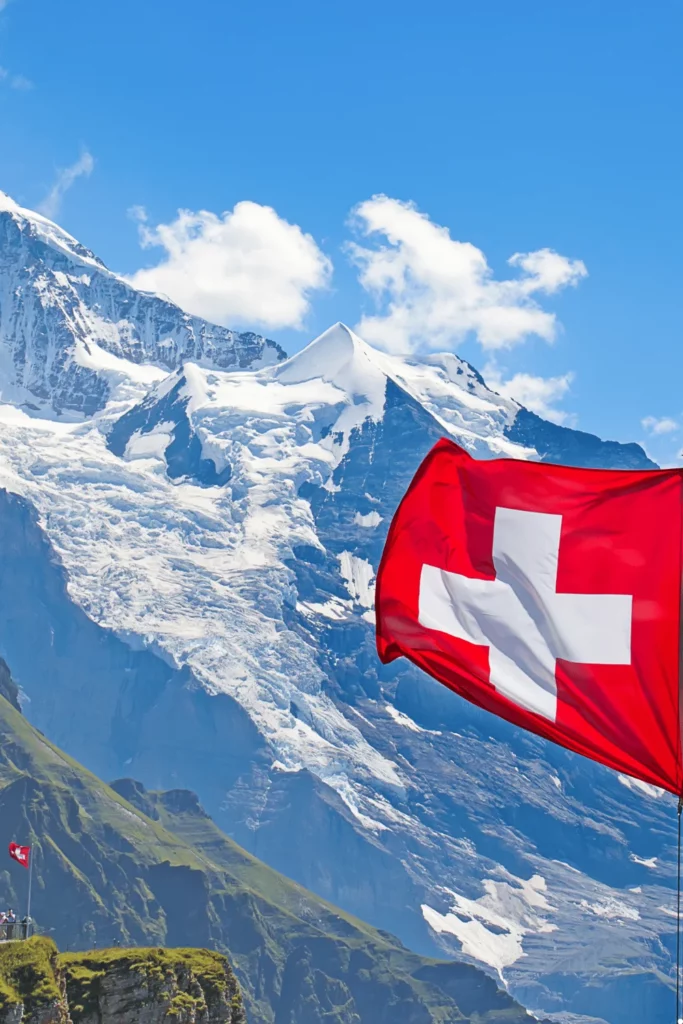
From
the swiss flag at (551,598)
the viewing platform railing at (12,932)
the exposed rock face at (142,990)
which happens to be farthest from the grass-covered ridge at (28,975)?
the swiss flag at (551,598)

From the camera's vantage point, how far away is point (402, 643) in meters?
Answer: 28.5

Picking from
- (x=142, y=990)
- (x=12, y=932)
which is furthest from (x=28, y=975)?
(x=12, y=932)

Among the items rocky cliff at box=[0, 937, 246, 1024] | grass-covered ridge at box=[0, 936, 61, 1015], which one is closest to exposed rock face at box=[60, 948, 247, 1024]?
rocky cliff at box=[0, 937, 246, 1024]

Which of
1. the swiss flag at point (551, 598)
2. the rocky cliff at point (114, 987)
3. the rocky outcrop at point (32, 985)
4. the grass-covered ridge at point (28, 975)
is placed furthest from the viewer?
the rocky cliff at point (114, 987)

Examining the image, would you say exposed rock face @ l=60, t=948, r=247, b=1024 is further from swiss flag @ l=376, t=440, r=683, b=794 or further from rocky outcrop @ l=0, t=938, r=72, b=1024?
swiss flag @ l=376, t=440, r=683, b=794

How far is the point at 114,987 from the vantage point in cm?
8956

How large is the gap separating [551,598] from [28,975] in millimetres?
60131

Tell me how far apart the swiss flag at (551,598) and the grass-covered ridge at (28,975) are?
5549cm

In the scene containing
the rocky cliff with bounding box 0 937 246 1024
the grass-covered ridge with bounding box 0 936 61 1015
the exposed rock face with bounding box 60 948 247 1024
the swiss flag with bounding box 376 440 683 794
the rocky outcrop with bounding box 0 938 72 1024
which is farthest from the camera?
the exposed rock face with bounding box 60 948 247 1024

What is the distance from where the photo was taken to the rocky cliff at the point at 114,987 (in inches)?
3135

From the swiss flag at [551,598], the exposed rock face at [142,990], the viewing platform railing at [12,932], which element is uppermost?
the swiss flag at [551,598]

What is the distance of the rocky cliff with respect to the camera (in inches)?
3135

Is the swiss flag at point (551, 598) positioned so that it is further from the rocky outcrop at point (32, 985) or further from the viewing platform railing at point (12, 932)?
the viewing platform railing at point (12, 932)

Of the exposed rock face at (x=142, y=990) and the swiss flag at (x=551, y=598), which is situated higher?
the swiss flag at (x=551, y=598)
